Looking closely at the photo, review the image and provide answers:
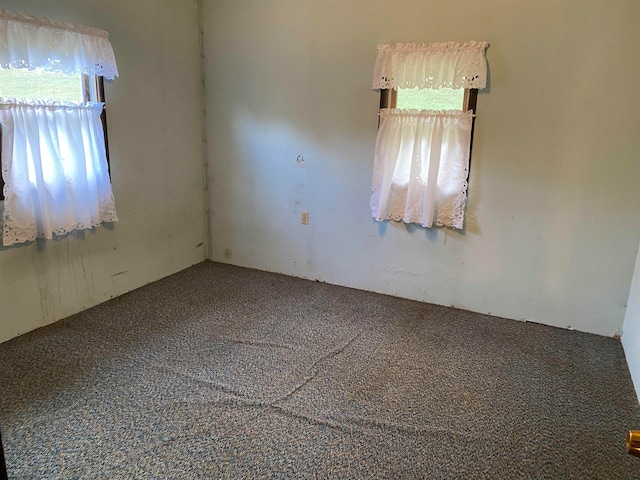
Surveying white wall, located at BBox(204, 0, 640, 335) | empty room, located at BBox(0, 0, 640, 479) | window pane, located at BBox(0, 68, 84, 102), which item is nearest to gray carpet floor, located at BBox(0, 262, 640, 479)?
empty room, located at BBox(0, 0, 640, 479)

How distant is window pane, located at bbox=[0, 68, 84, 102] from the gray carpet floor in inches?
57.5

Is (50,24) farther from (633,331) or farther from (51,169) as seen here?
(633,331)

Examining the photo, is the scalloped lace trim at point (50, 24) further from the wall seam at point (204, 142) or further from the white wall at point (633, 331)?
the white wall at point (633, 331)

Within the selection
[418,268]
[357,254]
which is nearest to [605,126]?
[418,268]

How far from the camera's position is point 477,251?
335 centimetres

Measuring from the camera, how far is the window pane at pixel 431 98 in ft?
10.3

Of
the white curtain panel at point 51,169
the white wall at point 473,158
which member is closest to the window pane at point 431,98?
the white wall at point 473,158

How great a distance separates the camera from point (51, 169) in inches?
111

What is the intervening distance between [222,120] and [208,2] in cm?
96

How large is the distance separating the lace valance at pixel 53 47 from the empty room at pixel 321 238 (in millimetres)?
12

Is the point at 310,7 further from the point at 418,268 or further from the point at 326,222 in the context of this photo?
the point at 418,268

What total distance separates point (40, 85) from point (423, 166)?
8.21 feet

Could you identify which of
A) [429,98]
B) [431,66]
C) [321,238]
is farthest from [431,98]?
[321,238]

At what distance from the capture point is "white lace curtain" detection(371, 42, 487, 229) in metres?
3.05
